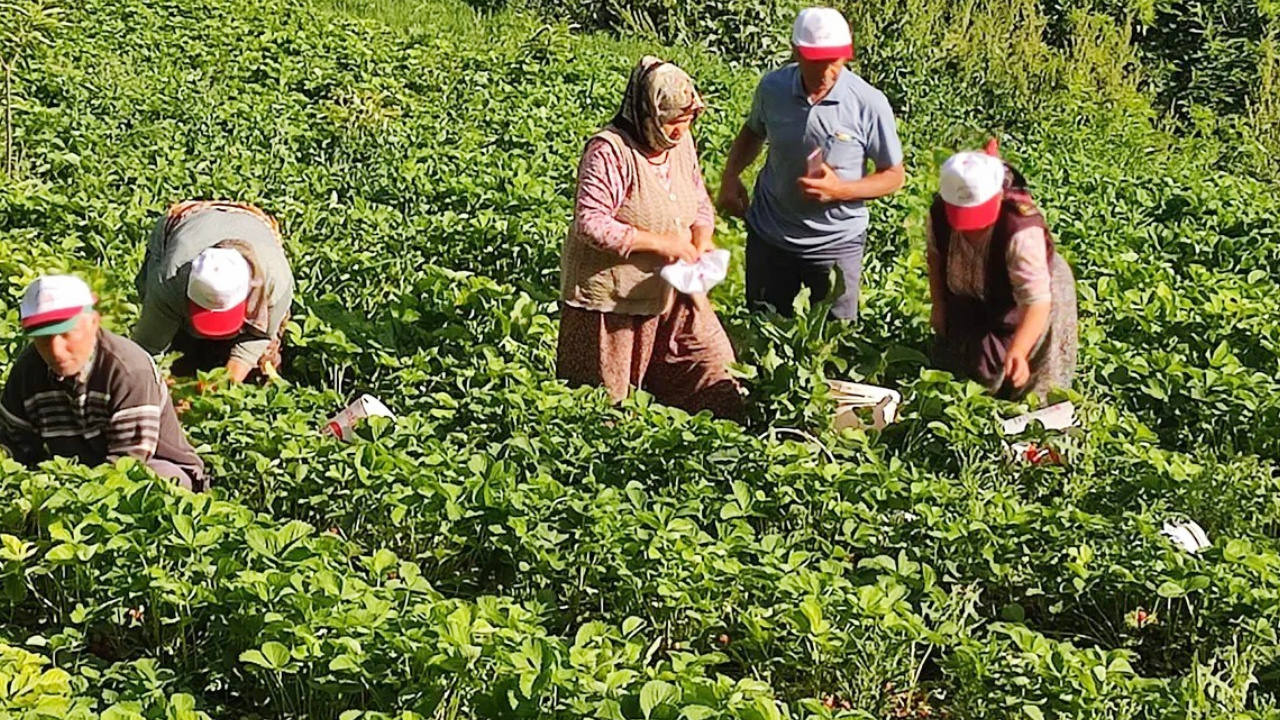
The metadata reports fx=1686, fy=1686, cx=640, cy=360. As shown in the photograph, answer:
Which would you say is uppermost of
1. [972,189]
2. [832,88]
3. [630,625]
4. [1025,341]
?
[832,88]

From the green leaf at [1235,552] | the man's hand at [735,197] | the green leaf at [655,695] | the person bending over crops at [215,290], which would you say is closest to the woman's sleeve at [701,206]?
the man's hand at [735,197]

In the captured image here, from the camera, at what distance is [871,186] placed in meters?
6.45

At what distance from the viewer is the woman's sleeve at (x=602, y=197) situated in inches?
226

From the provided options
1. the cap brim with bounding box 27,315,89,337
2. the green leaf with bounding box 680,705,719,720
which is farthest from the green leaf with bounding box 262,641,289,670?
the cap brim with bounding box 27,315,89,337

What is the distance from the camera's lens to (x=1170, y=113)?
43.6ft

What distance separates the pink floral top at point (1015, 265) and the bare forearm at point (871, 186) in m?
0.58

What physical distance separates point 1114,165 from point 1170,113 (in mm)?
2957

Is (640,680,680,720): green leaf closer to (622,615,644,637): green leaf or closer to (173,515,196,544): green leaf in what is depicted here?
(622,615,644,637): green leaf

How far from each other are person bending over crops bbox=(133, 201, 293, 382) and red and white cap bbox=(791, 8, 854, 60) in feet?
6.84

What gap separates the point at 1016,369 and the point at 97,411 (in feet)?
10.2

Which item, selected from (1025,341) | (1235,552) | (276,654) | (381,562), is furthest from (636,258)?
(276,654)

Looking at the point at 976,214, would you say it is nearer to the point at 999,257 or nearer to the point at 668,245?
the point at 999,257

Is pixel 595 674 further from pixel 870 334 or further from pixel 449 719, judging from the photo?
pixel 870 334

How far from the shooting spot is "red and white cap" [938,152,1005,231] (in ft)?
18.4
